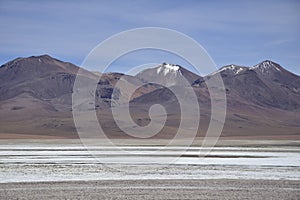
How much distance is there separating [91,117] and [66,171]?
118583mm

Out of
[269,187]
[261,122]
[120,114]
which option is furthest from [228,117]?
[269,187]

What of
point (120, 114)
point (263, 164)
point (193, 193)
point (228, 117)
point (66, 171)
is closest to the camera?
point (193, 193)

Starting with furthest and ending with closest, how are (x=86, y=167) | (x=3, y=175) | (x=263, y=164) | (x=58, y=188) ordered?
(x=263, y=164) < (x=86, y=167) < (x=3, y=175) < (x=58, y=188)

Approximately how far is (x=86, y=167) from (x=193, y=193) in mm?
11948

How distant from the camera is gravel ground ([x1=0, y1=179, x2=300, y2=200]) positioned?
18.0m

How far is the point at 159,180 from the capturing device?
75.5 feet

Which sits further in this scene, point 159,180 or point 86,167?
point 86,167

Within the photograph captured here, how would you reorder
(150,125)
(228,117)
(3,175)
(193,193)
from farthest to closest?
1. (228,117)
2. (150,125)
3. (3,175)
4. (193,193)

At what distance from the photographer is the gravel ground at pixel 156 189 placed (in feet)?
59.2

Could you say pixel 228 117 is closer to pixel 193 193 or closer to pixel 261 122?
pixel 261 122

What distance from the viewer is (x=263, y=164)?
31672 millimetres

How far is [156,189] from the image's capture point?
19.9 metres

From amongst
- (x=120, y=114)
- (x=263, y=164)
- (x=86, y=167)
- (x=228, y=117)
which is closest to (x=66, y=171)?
(x=86, y=167)

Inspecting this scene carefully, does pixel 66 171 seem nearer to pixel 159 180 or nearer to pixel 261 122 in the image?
pixel 159 180
